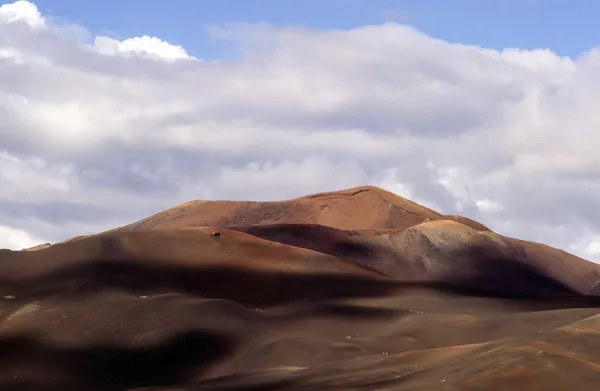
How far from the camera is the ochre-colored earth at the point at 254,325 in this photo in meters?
21.0

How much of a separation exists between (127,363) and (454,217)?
75200mm

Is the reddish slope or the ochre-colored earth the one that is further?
the reddish slope

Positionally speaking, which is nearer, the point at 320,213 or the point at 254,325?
the point at 254,325

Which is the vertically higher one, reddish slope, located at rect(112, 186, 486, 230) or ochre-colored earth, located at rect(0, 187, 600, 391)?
reddish slope, located at rect(112, 186, 486, 230)

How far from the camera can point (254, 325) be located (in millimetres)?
38938

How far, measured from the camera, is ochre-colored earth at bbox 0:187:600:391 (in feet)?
68.9

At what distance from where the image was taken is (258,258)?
54.9m

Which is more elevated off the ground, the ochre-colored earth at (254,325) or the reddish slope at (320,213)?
the reddish slope at (320,213)

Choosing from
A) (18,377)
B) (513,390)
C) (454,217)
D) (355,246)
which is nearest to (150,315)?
(18,377)

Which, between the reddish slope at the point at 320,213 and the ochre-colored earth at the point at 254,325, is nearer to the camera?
the ochre-colored earth at the point at 254,325

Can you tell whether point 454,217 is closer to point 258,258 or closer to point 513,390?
point 258,258

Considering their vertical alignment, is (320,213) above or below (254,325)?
above

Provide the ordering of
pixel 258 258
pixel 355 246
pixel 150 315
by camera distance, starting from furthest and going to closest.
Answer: pixel 355 246 < pixel 258 258 < pixel 150 315

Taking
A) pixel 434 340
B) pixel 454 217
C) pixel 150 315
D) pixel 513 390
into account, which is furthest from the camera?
pixel 454 217
